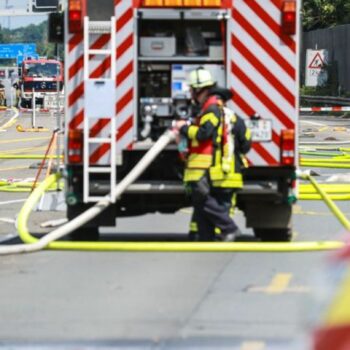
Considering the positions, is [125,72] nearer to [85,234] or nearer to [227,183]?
[227,183]

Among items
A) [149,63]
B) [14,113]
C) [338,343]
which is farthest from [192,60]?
[14,113]

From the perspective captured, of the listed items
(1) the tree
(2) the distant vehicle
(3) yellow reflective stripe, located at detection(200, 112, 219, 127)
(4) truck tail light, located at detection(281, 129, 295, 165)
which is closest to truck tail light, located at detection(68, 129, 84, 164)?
(3) yellow reflective stripe, located at detection(200, 112, 219, 127)

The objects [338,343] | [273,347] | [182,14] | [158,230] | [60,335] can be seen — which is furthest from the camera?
[158,230]

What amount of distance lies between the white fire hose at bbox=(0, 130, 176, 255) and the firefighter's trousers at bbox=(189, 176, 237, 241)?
0.45 m

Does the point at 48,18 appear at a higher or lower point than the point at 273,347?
higher

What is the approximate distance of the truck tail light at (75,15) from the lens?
980 cm

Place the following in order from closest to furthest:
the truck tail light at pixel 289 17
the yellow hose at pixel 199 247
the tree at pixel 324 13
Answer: the yellow hose at pixel 199 247 < the truck tail light at pixel 289 17 < the tree at pixel 324 13

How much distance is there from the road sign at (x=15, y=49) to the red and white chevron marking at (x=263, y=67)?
119036 mm

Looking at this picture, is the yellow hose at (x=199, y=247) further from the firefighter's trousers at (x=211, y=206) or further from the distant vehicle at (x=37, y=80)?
the distant vehicle at (x=37, y=80)

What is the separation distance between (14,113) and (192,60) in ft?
123

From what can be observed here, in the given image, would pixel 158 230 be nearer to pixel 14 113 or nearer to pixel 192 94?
pixel 192 94

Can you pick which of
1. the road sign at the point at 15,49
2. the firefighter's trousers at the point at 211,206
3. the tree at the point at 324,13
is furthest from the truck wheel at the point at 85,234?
the road sign at the point at 15,49

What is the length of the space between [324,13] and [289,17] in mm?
54417

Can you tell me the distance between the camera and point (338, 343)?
9.86 feet
